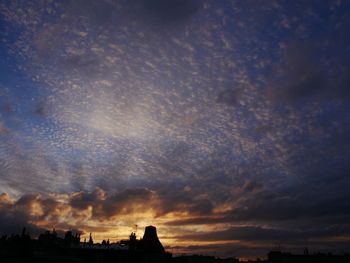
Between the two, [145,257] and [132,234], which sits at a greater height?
[132,234]

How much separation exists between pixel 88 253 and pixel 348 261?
261ft

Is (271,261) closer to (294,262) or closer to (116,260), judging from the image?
(294,262)

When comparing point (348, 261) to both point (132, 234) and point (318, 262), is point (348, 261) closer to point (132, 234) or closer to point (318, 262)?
point (318, 262)

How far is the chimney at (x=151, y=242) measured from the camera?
72.1m

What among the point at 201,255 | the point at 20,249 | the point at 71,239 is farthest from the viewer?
the point at 201,255

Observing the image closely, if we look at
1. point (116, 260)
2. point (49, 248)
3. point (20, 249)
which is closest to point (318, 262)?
point (116, 260)

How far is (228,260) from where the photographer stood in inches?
7106

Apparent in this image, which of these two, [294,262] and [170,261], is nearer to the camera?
[170,261]

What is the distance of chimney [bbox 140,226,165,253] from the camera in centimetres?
7212

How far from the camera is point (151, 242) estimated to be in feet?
241

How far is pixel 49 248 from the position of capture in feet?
203

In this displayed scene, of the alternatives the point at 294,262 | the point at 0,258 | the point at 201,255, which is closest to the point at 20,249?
the point at 0,258

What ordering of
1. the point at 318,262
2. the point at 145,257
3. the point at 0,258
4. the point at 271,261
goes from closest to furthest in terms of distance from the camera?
1. the point at 0,258
2. the point at 145,257
3. the point at 318,262
4. the point at 271,261

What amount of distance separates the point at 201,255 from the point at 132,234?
378 feet
